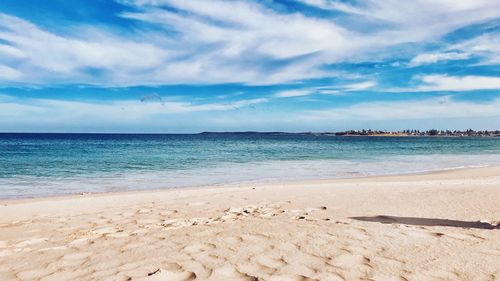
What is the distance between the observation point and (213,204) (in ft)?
28.0

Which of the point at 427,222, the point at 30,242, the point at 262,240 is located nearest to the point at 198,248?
the point at 262,240

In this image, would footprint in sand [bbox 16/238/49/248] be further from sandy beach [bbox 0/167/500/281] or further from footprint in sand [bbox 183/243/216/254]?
footprint in sand [bbox 183/243/216/254]

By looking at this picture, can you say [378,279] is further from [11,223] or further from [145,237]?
[11,223]

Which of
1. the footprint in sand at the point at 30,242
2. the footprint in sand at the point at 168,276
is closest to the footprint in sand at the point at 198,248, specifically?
the footprint in sand at the point at 168,276

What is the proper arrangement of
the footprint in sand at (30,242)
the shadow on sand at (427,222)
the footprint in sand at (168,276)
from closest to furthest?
the footprint in sand at (168,276) < the footprint in sand at (30,242) < the shadow on sand at (427,222)

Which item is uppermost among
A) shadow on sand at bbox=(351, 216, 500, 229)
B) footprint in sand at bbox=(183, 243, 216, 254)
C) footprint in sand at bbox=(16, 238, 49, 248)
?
shadow on sand at bbox=(351, 216, 500, 229)

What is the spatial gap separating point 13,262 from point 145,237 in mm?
1612

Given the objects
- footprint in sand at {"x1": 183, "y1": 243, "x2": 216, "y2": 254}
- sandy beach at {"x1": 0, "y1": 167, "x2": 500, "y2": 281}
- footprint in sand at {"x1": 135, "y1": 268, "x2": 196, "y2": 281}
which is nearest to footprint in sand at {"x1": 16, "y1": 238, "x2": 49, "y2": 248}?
sandy beach at {"x1": 0, "y1": 167, "x2": 500, "y2": 281}

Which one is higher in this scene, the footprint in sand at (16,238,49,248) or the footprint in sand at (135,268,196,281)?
the footprint in sand at (135,268,196,281)

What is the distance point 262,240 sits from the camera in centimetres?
514

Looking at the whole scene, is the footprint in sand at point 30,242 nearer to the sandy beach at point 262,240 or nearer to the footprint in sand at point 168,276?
the sandy beach at point 262,240

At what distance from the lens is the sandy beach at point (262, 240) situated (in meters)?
4.07

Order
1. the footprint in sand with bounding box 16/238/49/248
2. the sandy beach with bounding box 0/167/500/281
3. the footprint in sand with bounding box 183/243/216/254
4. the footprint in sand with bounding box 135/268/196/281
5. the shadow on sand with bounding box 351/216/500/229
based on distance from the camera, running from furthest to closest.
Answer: the shadow on sand with bounding box 351/216/500/229 → the footprint in sand with bounding box 16/238/49/248 → the footprint in sand with bounding box 183/243/216/254 → the sandy beach with bounding box 0/167/500/281 → the footprint in sand with bounding box 135/268/196/281

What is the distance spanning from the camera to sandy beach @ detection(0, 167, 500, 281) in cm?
407
